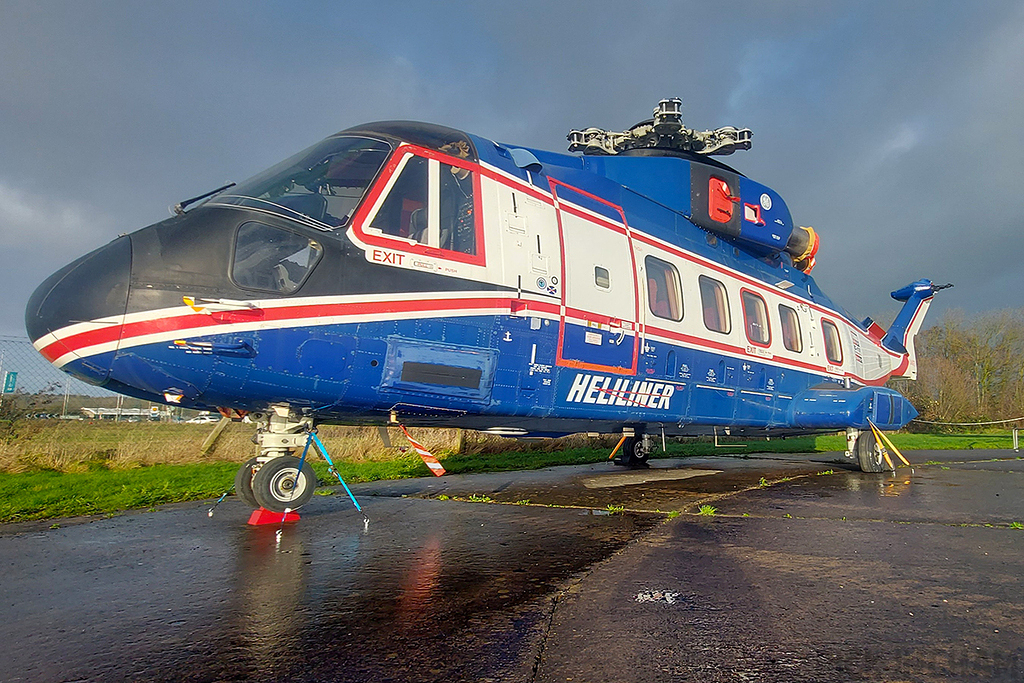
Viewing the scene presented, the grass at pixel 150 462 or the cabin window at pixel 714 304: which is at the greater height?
the cabin window at pixel 714 304

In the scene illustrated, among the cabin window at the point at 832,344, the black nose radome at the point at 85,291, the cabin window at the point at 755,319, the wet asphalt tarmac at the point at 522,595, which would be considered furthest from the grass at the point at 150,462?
the cabin window at the point at 832,344

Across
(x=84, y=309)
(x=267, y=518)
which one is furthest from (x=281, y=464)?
(x=84, y=309)

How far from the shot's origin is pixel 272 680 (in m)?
2.40

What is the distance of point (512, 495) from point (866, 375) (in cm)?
892

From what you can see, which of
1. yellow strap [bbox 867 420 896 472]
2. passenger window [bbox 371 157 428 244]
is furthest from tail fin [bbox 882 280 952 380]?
passenger window [bbox 371 157 428 244]

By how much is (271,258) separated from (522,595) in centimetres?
312

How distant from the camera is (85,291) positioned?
14.1ft

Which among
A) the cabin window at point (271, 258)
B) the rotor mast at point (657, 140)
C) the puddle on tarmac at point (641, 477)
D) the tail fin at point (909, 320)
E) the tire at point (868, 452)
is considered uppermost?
the rotor mast at point (657, 140)

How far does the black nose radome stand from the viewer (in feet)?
14.0

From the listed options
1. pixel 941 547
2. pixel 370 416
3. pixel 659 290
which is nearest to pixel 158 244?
pixel 370 416

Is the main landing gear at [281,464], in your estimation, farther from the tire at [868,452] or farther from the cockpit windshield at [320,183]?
the tire at [868,452]

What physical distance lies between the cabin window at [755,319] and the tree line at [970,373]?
2946 cm

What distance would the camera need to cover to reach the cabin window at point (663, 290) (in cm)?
772

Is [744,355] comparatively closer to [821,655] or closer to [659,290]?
[659,290]
